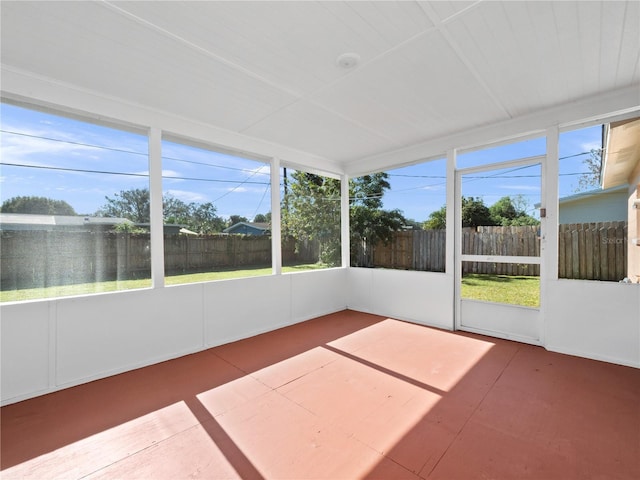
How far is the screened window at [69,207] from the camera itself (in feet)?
8.14

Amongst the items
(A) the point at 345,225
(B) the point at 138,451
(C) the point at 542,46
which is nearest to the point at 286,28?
(C) the point at 542,46

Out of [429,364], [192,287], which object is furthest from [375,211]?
[192,287]

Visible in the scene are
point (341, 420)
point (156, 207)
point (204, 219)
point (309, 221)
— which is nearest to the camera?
point (341, 420)

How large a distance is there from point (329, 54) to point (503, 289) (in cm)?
340

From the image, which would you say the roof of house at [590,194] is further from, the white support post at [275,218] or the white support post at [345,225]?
Result: the white support post at [275,218]

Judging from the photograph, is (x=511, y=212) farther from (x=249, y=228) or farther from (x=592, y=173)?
(x=249, y=228)

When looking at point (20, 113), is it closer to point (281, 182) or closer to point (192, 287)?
point (192, 287)

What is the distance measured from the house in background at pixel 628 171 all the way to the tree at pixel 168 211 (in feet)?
14.3

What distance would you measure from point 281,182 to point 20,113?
2.77 m

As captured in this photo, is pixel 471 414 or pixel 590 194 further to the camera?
pixel 590 194

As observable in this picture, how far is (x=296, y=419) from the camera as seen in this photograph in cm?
212

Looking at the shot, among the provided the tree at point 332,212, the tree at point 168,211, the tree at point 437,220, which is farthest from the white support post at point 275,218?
the tree at point 437,220

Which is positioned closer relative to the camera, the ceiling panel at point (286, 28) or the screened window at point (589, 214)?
the ceiling panel at point (286, 28)

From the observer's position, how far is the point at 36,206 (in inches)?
102
